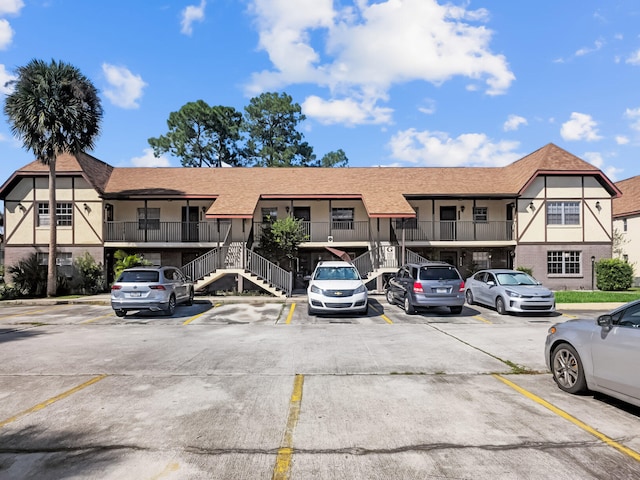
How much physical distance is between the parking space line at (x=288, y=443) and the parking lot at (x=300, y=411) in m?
0.02

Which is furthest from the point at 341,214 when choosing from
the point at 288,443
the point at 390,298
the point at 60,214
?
the point at 288,443

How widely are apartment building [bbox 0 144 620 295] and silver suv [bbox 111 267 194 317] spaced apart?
328 inches

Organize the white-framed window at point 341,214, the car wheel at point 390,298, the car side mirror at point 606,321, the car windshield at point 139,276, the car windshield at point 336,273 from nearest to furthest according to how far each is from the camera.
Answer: the car side mirror at point 606,321 < the car windshield at point 139,276 < the car windshield at point 336,273 < the car wheel at point 390,298 < the white-framed window at point 341,214

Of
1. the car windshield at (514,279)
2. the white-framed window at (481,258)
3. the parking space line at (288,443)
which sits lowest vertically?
the parking space line at (288,443)

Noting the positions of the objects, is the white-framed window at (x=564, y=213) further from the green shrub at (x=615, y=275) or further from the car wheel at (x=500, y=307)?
the car wheel at (x=500, y=307)

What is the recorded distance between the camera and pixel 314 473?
3.65m

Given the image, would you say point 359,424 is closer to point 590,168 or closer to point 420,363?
point 420,363

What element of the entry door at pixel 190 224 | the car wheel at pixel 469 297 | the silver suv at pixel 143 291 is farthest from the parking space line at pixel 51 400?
the entry door at pixel 190 224

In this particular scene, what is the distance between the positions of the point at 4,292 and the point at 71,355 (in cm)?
1588

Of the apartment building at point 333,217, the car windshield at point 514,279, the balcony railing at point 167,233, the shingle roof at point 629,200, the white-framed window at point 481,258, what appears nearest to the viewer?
the car windshield at point 514,279

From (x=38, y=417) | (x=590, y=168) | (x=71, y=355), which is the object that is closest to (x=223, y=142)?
(x=590, y=168)

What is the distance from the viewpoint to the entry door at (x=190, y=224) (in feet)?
76.6

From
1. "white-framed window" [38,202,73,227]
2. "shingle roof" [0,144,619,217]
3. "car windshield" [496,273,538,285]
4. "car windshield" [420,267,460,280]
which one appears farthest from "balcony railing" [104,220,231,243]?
"car windshield" [496,273,538,285]

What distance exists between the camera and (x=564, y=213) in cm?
2397
